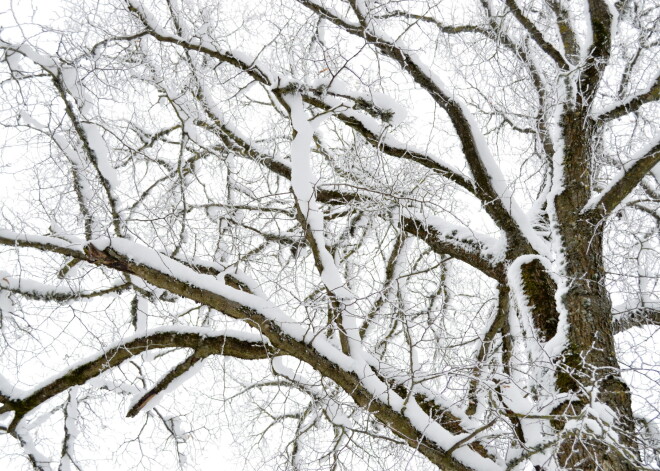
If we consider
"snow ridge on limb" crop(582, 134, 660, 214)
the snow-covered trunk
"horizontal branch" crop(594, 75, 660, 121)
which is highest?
"horizontal branch" crop(594, 75, 660, 121)

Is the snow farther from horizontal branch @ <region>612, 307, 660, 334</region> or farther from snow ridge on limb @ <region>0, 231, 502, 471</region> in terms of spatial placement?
horizontal branch @ <region>612, 307, 660, 334</region>

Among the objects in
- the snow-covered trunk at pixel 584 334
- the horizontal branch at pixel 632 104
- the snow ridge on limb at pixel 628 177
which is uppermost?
the horizontal branch at pixel 632 104

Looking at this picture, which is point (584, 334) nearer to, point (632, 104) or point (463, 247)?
point (463, 247)

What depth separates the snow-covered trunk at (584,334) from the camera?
8.29 feet

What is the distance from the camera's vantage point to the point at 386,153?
4.57 meters

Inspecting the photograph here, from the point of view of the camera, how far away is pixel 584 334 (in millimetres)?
3311

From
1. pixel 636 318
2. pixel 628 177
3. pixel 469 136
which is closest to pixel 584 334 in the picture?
pixel 636 318

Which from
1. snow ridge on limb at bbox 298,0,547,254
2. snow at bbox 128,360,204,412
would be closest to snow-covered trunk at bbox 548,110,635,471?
snow ridge on limb at bbox 298,0,547,254

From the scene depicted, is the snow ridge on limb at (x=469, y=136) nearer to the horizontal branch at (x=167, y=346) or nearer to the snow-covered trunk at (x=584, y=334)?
the snow-covered trunk at (x=584, y=334)

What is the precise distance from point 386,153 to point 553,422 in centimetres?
244

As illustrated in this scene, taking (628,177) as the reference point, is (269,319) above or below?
below

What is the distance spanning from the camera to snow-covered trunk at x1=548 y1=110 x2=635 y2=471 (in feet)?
8.29

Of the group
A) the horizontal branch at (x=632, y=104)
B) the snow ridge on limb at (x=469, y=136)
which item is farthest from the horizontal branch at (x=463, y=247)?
the horizontal branch at (x=632, y=104)

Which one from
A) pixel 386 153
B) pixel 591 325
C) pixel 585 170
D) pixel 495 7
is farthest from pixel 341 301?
pixel 495 7
